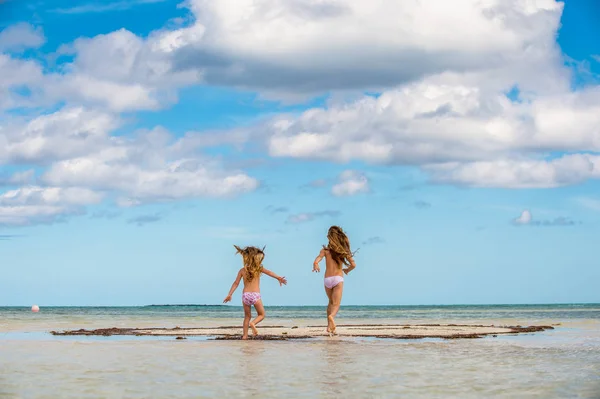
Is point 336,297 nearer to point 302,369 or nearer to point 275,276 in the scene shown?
point 275,276

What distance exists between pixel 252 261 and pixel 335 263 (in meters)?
1.85

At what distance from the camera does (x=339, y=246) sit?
1725 centimetres

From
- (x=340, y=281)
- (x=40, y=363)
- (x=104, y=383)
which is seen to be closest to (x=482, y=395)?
(x=104, y=383)

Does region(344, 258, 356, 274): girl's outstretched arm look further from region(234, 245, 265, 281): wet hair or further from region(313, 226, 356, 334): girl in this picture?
region(234, 245, 265, 281): wet hair

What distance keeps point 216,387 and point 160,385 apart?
0.75 m

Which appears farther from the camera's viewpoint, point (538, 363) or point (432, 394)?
point (538, 363)

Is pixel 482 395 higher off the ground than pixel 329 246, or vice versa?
pixel 329 246

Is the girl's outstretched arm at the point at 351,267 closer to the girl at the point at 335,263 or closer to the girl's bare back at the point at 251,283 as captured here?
the girl at the point at 335,263

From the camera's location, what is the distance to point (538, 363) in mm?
11531

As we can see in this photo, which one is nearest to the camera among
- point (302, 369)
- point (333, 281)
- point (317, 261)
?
point (302, 369)

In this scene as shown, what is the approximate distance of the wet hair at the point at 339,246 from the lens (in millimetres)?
17203

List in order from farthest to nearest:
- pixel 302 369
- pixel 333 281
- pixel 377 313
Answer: pixel 377 313
pixel 333 281
pixel 302 369

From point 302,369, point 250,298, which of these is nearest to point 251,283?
point 250,298

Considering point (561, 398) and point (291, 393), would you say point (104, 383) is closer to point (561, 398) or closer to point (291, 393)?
point (291, 393)
